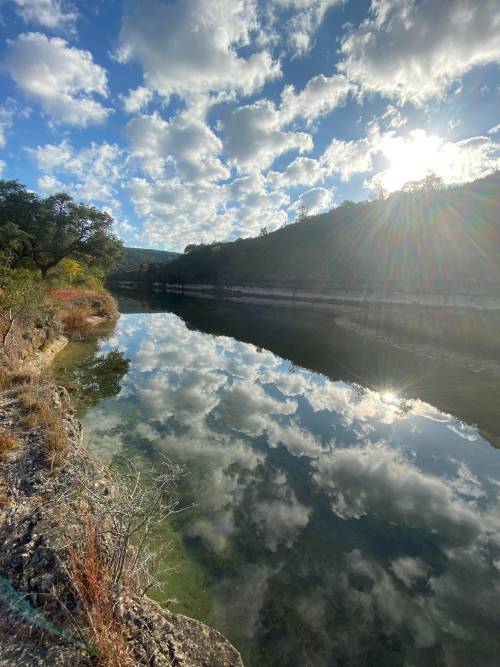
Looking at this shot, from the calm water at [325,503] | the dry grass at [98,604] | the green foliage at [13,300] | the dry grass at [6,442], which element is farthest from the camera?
the green foliage at [13,300]

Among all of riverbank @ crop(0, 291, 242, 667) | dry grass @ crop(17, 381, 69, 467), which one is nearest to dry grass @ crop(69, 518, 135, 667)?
riverbank @ crop(0, 291, 242, 667)

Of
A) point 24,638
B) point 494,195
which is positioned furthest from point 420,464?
point 494,195

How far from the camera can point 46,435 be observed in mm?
6984

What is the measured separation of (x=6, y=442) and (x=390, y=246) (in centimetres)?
7735

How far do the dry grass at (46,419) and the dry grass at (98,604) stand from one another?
2445 mm

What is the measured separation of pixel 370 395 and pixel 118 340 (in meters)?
19.3

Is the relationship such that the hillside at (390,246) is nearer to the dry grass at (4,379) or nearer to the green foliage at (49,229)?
the green foliage at (49,229)

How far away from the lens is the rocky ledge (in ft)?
9.87

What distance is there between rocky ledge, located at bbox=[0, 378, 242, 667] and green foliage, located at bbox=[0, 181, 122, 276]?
3325 cm

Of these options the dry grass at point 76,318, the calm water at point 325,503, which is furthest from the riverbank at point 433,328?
the dry grass at point 76,318

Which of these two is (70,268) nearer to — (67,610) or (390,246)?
(67,610)

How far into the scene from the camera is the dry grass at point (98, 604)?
9.66 ft

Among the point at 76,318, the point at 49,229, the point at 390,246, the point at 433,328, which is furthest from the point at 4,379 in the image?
the point at 390,246

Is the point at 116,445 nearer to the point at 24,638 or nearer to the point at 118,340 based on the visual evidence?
the point at 24,638
